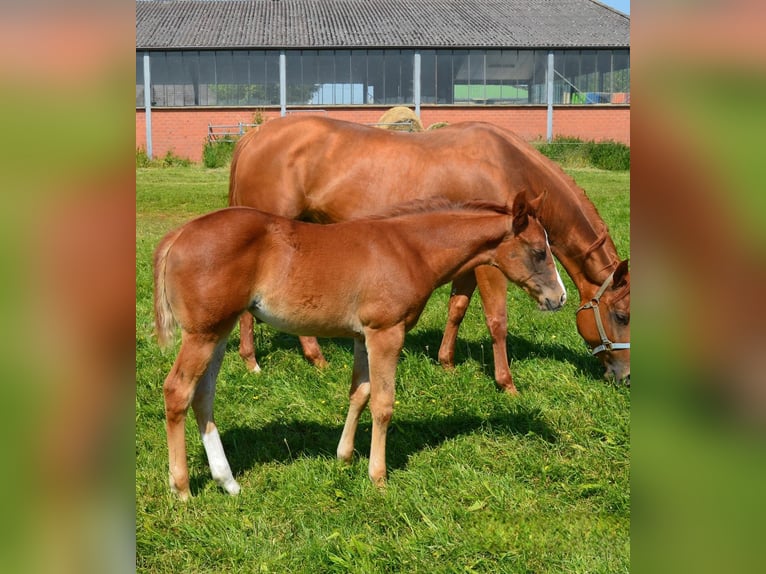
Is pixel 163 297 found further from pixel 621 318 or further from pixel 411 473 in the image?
pixel 621 318

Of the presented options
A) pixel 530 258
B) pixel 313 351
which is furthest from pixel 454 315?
pixel 530 258

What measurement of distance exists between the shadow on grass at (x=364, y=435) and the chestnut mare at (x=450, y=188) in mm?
819

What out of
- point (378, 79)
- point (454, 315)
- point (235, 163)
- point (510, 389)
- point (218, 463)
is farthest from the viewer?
point (378, 79)

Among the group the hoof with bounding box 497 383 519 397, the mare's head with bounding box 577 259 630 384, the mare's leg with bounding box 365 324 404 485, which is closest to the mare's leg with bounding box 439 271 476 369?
the hoof with bounding box 497 383 519 397

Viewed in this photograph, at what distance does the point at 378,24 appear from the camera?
41750 millimetres

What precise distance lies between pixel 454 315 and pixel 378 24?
3773 centimetres

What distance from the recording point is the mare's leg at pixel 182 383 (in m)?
4.19

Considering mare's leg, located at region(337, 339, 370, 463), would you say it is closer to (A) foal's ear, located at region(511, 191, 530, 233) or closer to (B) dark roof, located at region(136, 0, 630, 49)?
(A) foal's ear, located at region(511, 191, 530, 233)

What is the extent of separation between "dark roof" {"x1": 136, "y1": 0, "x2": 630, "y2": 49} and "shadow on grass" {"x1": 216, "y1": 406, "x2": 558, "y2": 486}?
116 feet

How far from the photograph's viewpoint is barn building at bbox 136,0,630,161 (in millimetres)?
38750
